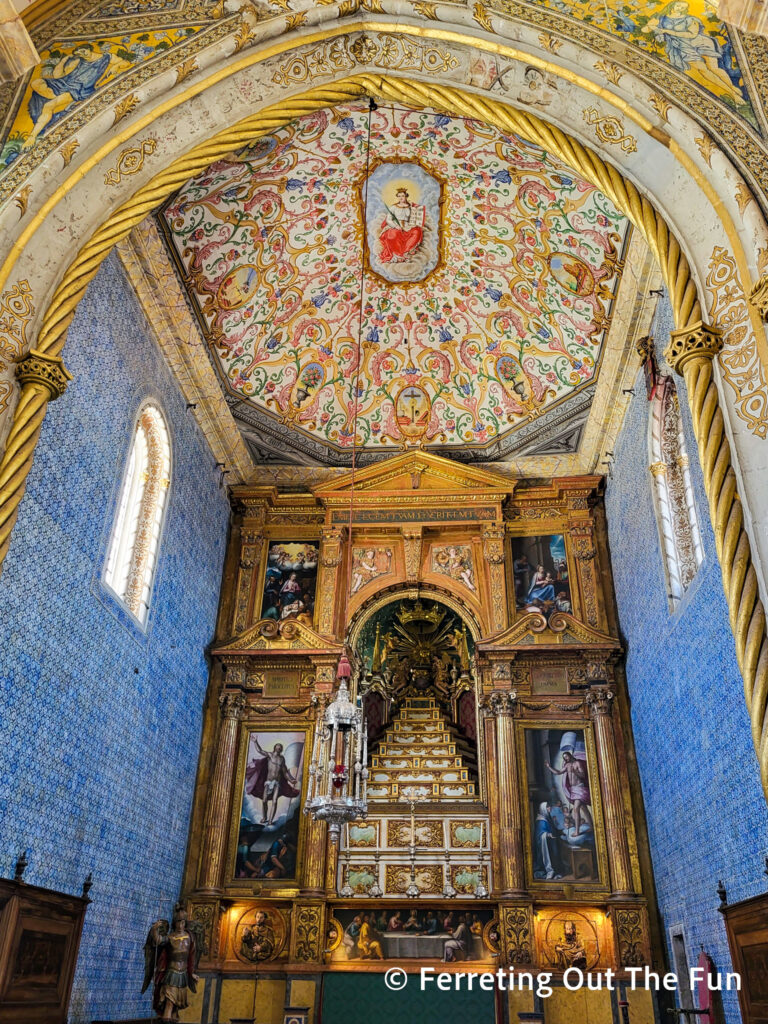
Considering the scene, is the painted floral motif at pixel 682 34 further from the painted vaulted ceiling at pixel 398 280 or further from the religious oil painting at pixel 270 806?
the religious oil painting at pixel 270 806

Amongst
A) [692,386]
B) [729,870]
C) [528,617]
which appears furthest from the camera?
[528,617]

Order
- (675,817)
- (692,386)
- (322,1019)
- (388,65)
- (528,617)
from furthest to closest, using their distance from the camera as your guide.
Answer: (528,617), (322,1019), (675,817), (388,65), (692,386)

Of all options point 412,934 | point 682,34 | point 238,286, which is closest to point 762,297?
point 682,34

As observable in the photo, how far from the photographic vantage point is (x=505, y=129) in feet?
29.7

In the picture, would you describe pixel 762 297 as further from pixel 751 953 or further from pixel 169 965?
pixel 169 965

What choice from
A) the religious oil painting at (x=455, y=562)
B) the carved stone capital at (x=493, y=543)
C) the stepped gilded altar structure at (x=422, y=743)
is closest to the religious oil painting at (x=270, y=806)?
the stepped gilded altar structure at (x=422, y=743)

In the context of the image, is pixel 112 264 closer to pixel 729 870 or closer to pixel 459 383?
pixel 459 383

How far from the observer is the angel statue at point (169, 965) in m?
9.48

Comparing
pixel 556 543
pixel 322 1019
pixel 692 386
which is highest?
pixel 556 543

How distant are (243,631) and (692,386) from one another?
30.4ft

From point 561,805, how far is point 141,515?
293 inches

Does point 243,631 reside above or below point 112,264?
below

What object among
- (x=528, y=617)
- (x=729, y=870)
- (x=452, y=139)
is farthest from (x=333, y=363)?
(x=729, y=870)

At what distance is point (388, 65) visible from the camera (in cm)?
910
